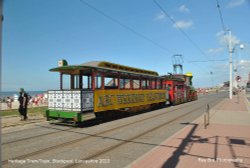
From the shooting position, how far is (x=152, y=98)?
2166 centimetres

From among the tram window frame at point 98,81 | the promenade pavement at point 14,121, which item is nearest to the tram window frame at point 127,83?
the tram window frame at point 98,81

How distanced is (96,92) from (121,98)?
296 cm

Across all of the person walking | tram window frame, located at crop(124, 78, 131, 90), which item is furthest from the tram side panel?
the person walking

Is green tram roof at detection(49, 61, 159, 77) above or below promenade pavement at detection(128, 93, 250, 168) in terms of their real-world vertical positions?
above

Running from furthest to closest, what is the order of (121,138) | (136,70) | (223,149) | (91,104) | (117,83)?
1. (136,70)
2. (117,83)
3. (91,104)
4. (121,138)
5. (223,149)

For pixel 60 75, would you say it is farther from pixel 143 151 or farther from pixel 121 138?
pixel 143 151

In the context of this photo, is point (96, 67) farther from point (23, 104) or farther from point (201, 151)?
point (201, 151)

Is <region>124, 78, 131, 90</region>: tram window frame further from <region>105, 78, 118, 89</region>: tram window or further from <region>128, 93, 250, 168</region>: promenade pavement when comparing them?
<region>128, 93, 250, 168</region>: promenade pavement

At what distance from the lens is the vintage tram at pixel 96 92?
12805mm

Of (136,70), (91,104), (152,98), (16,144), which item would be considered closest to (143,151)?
(16,144)

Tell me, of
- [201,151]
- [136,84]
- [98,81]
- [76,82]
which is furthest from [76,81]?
[201,151]

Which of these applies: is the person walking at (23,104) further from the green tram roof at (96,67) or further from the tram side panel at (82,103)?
the green tram roof at (96,67)

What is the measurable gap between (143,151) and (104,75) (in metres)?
7.15

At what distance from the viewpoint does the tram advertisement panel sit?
1384cm
